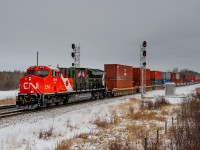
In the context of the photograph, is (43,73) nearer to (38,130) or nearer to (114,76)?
(38,130)

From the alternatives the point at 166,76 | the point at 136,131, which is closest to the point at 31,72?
the point at 136,131

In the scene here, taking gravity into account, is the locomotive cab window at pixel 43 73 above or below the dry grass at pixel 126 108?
above

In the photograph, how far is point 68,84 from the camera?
2244 cm

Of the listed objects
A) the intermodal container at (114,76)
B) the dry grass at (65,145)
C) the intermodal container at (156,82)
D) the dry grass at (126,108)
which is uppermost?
the intermodal container at (114,76)

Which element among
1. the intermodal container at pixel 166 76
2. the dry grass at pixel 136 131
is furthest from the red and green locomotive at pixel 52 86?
the intermodal container at pixel 166 76

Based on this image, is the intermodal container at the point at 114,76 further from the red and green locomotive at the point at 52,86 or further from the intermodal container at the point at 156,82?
the intermodal container at the point at 156,82

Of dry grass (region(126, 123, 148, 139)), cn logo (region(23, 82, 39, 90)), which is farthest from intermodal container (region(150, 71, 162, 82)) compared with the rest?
dry grass (region(126, 123, 148, 139))

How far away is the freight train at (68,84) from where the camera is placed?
18500mm

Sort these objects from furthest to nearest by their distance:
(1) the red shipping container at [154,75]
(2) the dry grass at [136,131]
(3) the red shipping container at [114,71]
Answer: (1) the red shipping container at [154,75]
(3) the red shipping container at [114,71]
(2) the dry grass at [136,131]

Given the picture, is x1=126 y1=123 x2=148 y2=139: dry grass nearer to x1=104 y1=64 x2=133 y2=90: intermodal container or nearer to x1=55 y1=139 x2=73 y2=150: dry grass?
x1=55 y1=139 x2=73 y2=150: dry grass

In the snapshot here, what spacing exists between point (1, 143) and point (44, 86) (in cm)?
962

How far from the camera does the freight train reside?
1850cm

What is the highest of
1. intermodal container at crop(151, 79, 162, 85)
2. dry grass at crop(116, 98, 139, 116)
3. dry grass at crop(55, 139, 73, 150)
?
intermodal container at crop(151, 79, 162, 85)

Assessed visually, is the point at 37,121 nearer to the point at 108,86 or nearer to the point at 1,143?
the point at 1,143
